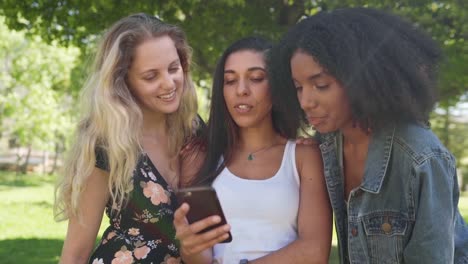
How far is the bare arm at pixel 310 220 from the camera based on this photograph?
118 inches

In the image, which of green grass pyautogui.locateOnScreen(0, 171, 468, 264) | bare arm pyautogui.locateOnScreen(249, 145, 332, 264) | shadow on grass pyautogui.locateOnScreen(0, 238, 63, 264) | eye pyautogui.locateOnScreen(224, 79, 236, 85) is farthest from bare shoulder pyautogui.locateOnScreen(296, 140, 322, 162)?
shadow on grass pyautogui.locateOnScreen(0, 238, 63, 264)

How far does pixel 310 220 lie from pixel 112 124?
3.87 ft

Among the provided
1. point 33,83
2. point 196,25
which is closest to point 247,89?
point 196,25

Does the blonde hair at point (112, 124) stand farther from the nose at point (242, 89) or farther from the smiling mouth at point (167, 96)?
the nose at point (242, 89)

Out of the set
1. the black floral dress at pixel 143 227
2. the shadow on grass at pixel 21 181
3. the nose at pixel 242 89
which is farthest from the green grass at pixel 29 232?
the shadow on grass at pixel 21 181

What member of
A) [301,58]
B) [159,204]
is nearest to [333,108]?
[301,58]

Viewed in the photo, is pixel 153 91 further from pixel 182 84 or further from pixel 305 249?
pixel 305 249

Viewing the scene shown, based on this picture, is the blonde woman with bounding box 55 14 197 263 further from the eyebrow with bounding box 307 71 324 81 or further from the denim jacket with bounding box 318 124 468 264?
the denim jacket with bounding box 318 124 468 264

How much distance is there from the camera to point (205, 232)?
270 cm

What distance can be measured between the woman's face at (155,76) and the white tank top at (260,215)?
2.15ft

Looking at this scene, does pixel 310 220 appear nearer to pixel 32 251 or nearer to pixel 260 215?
pixel 260 215

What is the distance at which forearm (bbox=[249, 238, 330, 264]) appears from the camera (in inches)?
117

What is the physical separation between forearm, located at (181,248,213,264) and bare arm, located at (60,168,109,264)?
55cm

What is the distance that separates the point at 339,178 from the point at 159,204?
3.19 ft
